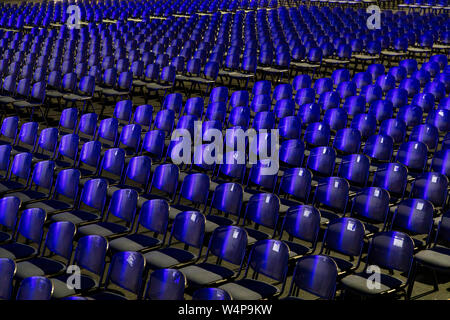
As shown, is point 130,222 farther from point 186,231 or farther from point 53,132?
point 53,132

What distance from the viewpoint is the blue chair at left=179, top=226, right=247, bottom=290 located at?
177 inches

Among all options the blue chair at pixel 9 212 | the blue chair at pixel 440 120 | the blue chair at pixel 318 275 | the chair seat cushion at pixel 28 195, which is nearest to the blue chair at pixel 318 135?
the blue chair at pixel 440 120

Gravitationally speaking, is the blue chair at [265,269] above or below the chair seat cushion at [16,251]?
above

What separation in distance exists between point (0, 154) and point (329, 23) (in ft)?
40.5

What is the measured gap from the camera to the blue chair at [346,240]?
4.73 meters

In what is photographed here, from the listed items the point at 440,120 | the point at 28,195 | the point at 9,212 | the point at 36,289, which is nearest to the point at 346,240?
the point at 36,289

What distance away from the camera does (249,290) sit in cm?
434

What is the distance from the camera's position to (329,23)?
16.6m

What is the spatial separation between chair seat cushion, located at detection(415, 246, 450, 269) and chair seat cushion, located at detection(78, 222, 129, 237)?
276 centimetres

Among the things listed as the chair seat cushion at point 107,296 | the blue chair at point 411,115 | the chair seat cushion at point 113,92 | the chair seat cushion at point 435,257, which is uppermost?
the blue chair at point 411,115

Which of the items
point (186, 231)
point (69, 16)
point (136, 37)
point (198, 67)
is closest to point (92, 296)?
point (186, 231)

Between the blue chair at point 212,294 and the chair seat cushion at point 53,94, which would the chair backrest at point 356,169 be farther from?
the chair seat cushion at point 53,94

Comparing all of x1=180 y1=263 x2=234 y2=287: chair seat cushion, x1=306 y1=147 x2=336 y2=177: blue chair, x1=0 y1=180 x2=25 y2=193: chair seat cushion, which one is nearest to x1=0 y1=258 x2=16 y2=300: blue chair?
x1=180 y1=263 x2=234 y2=287: chair seat cushion

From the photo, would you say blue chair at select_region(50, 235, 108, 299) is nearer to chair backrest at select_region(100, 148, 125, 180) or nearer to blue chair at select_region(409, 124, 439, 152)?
chair backrest at select_region(100, 148, 125, 180)
